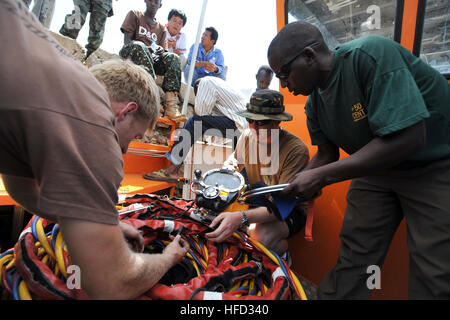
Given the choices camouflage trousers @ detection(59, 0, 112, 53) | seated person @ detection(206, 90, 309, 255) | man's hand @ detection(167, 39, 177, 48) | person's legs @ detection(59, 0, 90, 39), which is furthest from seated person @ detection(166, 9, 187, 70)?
seated person @ detection(206, 90, 309, 255)

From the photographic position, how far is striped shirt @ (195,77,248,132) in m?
3.57

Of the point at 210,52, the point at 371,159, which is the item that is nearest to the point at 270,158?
the point at 371,159

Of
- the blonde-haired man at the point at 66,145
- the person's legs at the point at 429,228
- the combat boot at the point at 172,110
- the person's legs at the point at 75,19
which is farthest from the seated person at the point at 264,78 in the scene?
the blonde-haired man at the point at 66,145

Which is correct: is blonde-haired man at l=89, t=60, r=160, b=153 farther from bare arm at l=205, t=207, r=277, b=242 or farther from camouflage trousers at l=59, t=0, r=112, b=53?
camouflage trousers at l=59, t=0, r=112, b=53

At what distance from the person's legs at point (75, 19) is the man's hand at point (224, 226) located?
12.9ft

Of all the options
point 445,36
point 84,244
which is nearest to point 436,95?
point 445,36

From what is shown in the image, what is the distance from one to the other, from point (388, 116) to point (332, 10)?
173cm

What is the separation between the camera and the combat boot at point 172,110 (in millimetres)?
4066

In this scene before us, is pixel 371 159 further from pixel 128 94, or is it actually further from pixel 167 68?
pixel 167 68

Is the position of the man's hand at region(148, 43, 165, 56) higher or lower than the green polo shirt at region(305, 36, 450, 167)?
higher

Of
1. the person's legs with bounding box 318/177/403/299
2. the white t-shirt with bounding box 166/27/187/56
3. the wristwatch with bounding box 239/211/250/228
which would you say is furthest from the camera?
the white t-shirt with bounding box 166/27/187/56

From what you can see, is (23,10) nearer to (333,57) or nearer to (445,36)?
(333,57)

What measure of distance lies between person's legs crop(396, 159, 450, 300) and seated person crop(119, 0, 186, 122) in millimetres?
3280

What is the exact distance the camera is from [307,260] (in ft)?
7.67
